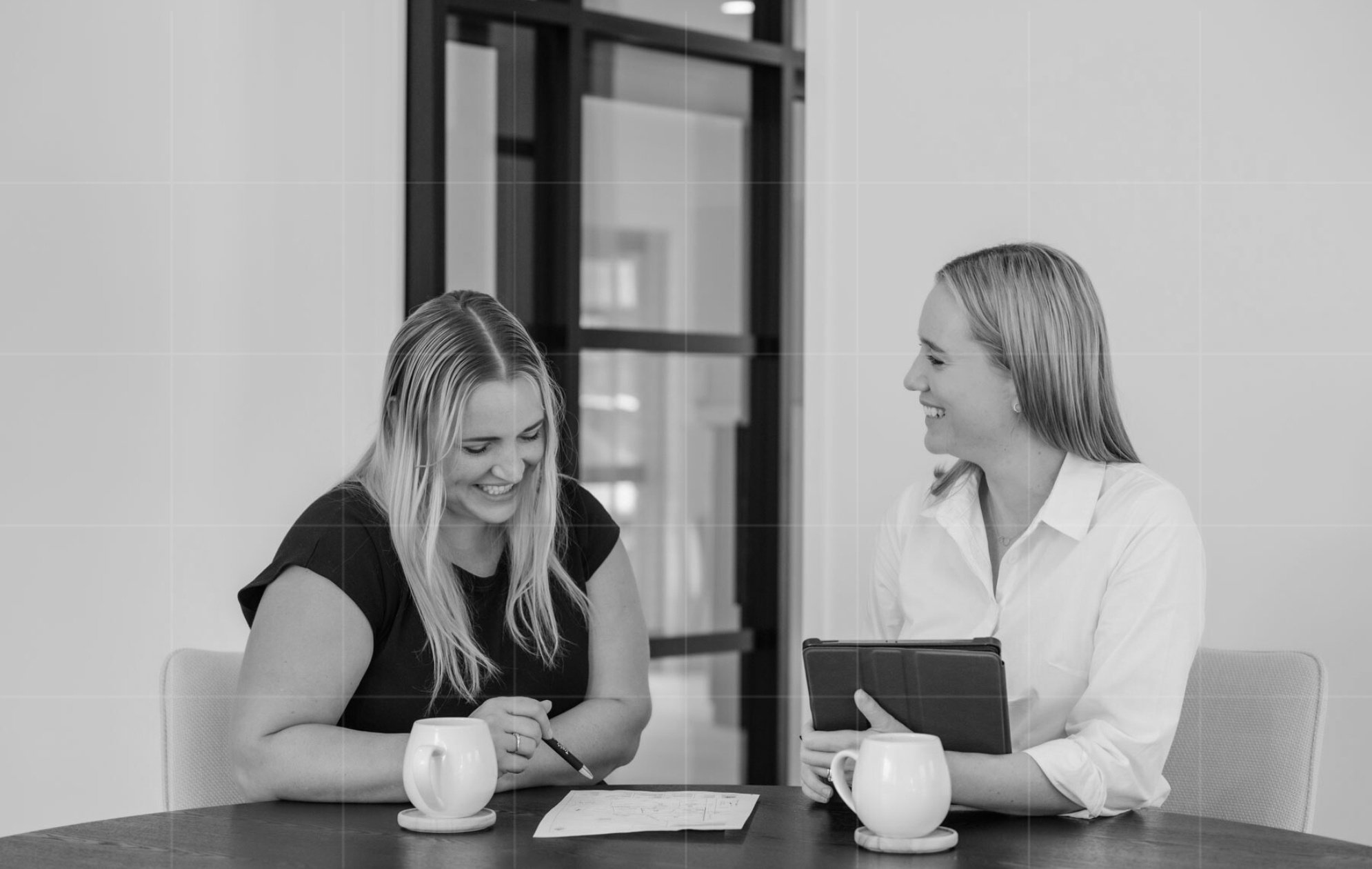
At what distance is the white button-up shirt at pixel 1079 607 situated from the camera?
138 centimetres

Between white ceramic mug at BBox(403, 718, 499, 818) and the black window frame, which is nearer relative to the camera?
white ceramic mug at BBox(403, 718, 499, 818)

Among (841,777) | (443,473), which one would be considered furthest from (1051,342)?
(443,473)

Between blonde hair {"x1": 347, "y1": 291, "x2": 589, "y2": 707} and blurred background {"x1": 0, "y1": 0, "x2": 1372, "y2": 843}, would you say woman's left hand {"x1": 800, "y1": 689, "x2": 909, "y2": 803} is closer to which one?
blonde hair {"x1": 347, "y1": 291, "x2": 589, "y2": 707}

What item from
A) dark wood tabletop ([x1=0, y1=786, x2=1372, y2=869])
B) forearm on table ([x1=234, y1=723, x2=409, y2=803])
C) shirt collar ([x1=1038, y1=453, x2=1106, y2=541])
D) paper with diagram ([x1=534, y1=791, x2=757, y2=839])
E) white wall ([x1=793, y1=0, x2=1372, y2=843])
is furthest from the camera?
white wall ([x1=793, y1=0, x2=1372, y2=843])

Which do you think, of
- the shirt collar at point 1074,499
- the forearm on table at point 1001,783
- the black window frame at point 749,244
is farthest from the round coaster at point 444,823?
the black window frame at point 749,244

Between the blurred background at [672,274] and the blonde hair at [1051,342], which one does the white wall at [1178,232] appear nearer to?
the blurred background at [672,274]

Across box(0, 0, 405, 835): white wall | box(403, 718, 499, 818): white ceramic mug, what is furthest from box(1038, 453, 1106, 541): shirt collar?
box(0, 0, 405, 835): white wall

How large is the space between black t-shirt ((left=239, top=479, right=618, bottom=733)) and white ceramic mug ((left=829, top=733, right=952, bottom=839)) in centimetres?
60

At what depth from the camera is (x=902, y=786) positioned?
3.71 ft

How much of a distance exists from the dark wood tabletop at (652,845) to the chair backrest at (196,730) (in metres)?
0.38

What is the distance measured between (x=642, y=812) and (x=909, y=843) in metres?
0.28

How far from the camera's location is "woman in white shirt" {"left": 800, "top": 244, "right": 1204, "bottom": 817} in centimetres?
145

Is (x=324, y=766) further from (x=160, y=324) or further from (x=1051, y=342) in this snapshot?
(x=160, y=324)

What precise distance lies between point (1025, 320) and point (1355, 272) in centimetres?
79
